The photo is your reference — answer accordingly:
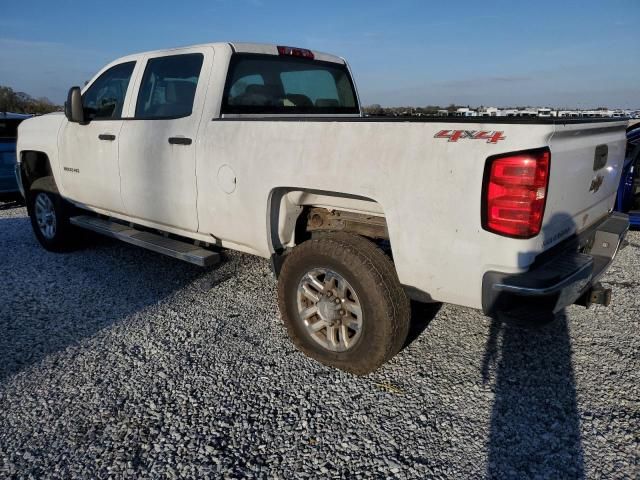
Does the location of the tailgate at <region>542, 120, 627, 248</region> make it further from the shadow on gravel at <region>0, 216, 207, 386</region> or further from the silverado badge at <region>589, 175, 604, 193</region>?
the shadow on gravel at <region>0, 216, 207, 386</region>

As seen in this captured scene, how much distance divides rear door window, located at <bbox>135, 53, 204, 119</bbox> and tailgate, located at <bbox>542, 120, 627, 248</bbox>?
268 centimetres

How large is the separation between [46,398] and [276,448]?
1433 millimetres

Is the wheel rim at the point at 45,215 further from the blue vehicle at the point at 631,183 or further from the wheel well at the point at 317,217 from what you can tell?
the blue vehicle at the point at 631,183

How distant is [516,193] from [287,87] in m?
2.62

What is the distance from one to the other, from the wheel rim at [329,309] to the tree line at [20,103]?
19478 millimetres

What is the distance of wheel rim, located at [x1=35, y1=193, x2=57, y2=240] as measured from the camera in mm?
5527

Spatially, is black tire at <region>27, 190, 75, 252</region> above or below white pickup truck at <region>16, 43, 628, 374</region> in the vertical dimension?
below

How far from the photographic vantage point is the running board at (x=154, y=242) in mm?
3764

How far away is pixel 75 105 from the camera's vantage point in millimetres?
4574

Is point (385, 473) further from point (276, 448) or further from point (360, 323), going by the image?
point (360, 323)

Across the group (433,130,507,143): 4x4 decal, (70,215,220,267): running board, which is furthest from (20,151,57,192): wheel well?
(433,130,507,143): 4x4 decal

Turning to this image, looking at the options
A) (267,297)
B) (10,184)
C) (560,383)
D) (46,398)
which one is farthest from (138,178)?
(10,184)

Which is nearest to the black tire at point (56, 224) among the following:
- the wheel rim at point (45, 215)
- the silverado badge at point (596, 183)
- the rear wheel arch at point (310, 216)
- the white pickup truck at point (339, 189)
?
the wheel rim at point (45, 215)

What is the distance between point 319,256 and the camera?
2.97m
